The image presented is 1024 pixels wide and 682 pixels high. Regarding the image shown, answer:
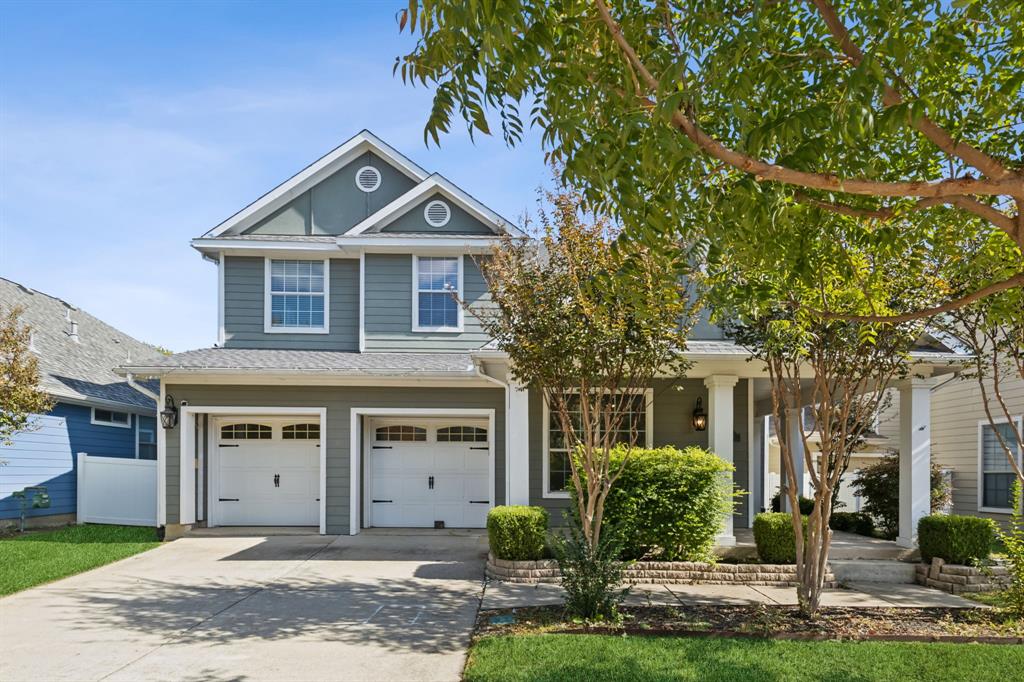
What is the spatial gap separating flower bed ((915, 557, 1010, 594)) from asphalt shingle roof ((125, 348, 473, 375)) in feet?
24.8

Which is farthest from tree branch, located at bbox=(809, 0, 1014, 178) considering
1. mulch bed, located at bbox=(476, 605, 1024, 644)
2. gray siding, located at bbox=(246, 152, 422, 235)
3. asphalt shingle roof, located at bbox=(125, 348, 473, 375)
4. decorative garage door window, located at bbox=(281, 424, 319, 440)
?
decorative garage door window, located at bbox=(281, 424, 319, 440)

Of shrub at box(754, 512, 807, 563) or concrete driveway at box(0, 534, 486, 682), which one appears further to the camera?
shrub at box(754, 512, 807, 563)

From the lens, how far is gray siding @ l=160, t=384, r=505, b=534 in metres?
14.5

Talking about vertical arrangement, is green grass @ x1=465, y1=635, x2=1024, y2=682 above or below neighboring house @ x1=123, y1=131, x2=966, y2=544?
below

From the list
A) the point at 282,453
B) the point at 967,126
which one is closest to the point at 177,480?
the point at 282,453

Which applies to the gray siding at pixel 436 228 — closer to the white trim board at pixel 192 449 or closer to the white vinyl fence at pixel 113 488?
the white trim board at pixel 192 449

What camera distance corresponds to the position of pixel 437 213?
1567 cm

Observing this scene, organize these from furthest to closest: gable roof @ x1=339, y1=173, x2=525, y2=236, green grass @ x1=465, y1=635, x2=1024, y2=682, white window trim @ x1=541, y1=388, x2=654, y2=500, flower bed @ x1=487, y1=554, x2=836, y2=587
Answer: gable roof @ x1=339, y1=173, x2=525, y2=236, white window trim @ x1=541, y1=388, x2=654, y2=500, flower bed @ x1=487, y1=554, x2=836, y2=587, green grass @ x1=465, y1=635, x2=1024, y2=682

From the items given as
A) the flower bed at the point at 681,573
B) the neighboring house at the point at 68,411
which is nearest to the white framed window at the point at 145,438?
the neighboring house at the point at 68,411

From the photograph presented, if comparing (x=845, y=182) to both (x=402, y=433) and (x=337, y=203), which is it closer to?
(x=402, y=433)

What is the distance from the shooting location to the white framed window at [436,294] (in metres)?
15.6

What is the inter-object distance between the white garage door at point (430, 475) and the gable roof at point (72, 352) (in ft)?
15.3

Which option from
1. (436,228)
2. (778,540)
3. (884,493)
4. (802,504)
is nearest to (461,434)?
(436,228)

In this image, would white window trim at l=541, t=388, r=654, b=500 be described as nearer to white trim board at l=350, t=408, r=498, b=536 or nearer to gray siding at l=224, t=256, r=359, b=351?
white trim board at l=350, t=408, r=498, b=536
